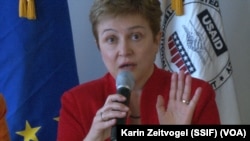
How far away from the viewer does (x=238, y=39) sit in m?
2.20

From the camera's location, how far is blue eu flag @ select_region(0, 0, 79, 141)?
1.83 m

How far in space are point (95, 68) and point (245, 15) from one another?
0.81m

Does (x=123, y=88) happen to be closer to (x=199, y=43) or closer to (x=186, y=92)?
(x=186, y=92)

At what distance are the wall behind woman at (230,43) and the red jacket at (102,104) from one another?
0.74m

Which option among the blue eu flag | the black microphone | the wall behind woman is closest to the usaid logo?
the wall behind woman

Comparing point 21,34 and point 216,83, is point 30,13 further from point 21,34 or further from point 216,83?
point 216,83

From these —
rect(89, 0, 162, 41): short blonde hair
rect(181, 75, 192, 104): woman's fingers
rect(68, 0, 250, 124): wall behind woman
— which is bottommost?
rect(181, 75, 192, 104): woman's fingers

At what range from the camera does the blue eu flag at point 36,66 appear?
6.00 ft

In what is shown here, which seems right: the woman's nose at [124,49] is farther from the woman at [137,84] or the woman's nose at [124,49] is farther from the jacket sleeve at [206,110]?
the jacket sleeve at [206,110]

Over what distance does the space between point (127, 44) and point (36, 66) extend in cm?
65

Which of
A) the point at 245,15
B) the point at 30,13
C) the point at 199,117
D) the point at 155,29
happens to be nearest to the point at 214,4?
the point at 245,15

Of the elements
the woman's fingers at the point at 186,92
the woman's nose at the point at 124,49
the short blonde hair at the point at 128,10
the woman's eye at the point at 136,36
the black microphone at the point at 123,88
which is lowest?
the black microphone at the point at 123,88

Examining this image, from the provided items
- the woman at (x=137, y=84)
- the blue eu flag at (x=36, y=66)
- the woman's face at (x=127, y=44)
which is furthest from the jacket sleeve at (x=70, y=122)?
the blue eu flag at (x=36, y=66)

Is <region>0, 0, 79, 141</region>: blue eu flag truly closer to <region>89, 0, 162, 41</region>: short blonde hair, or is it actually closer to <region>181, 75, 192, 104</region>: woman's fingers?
<region>89, 0, 162, 41</region>: short blonde hair
